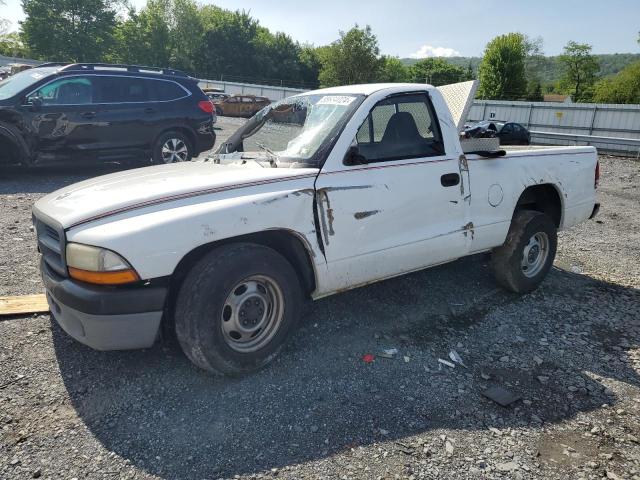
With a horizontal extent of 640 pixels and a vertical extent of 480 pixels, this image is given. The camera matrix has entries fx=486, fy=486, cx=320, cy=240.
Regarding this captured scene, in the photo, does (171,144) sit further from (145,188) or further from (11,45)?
(11,45)

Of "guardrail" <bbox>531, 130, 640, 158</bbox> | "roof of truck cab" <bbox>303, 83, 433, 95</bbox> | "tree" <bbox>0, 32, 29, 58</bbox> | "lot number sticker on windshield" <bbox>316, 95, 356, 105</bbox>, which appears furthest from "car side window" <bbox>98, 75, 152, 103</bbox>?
"tree" <bbox>0, 32, 29, 58</bbox>

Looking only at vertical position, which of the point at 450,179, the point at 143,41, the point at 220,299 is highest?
the point at 143,41

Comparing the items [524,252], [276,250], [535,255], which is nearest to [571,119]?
[535,255]

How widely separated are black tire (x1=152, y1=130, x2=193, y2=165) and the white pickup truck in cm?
556

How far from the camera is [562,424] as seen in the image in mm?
2975

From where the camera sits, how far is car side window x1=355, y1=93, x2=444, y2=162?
368cm

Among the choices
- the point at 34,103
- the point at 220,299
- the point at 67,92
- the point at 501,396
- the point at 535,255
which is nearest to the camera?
the point at 220,299

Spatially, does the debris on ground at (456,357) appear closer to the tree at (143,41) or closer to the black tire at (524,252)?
the black tire at (524,252)

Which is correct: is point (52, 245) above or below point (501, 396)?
above

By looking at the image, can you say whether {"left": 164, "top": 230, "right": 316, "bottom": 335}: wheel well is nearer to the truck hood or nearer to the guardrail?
the truck hood

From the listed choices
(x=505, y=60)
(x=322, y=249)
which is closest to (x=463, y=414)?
(x=322, y=249)

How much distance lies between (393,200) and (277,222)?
0.97 metres

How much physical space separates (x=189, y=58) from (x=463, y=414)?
73274 millimetres

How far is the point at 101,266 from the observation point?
2.71 metres
